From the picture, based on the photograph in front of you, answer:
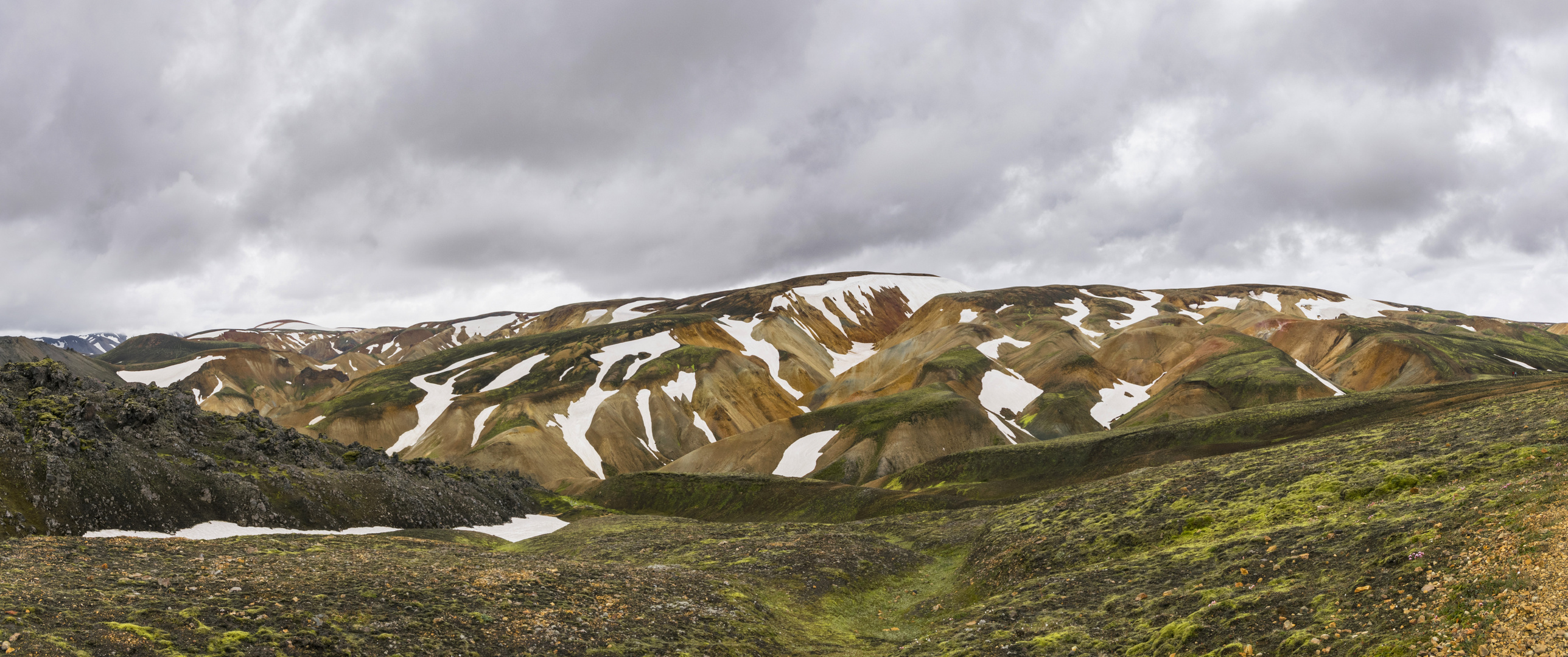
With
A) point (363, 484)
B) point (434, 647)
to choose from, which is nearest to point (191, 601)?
point (434, 647)

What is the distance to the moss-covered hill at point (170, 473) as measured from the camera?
110 ft

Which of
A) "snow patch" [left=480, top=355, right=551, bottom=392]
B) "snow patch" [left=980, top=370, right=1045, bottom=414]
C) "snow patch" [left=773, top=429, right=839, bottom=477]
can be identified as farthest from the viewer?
"snow patch" [left=480, top=355, right=551, bottom=392]

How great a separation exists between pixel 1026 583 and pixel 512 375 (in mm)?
182948

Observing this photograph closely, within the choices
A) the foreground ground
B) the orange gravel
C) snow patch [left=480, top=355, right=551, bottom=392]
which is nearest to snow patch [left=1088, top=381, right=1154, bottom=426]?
the foreground ground

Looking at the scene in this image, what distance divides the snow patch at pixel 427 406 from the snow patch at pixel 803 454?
81.1 metres

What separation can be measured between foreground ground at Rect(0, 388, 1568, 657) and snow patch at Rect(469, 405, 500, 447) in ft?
370

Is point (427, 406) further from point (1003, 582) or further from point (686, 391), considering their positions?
point (1003, 582)

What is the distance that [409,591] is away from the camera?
19922 millimetres

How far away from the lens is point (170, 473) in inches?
1544

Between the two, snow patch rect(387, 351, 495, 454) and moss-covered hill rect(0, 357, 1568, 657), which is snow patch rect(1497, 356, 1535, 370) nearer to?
moss-covered hill rect(0, 357, 1568, 657)

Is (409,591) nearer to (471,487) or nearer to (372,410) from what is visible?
(471,487)

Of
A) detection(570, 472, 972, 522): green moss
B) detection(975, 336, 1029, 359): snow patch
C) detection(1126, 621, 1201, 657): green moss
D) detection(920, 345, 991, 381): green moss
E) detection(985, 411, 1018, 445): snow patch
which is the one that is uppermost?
detection(975, 336, 1029, 359): snow patch

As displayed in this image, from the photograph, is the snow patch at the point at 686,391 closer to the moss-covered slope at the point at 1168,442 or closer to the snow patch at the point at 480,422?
the snow patch at the point at 480,422

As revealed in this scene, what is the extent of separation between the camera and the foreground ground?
1317 centimetres
